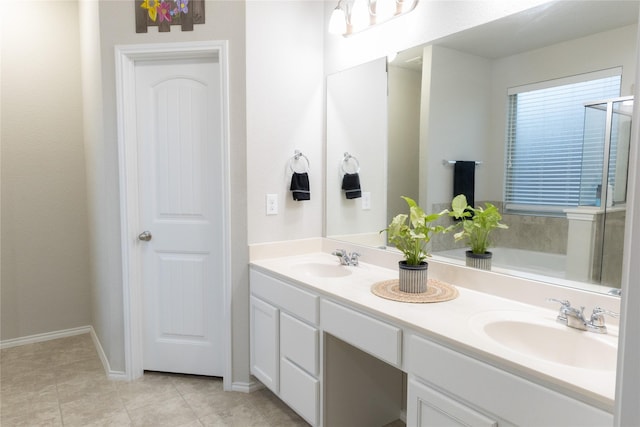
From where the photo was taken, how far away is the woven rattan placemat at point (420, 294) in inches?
66.4

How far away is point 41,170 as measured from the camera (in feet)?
10.5

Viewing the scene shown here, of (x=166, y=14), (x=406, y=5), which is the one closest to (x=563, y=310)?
(x=406, y=5)

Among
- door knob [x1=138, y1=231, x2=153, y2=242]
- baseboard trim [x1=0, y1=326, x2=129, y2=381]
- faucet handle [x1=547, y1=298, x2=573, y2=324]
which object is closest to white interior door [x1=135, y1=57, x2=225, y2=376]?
door knob [x1=138, y1=231, x2=153, y2=242]

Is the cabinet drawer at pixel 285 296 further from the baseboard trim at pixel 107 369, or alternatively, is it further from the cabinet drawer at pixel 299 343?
the baseboard trim at pixel 107 369

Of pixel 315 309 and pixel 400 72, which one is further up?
pixel 400 72

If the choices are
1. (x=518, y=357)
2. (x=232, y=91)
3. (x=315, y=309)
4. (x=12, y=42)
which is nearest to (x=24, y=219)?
(x=12, y=42)

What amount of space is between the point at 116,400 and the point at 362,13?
2.61 meters

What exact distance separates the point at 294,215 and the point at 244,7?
124 centimetres

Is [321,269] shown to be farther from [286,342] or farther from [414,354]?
[414,354]

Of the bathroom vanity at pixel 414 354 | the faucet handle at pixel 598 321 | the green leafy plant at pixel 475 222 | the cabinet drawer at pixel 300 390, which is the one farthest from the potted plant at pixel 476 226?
the cabinet drawer at pixel 300 390

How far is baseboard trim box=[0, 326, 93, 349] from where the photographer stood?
3197 mm

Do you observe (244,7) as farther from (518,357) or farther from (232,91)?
(518,357)

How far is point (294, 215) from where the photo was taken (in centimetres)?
265

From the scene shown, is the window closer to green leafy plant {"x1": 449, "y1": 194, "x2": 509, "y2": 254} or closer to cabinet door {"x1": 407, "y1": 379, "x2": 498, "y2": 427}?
green leafy plant {"x1": 449, "y1": 194, "x2": 509, "y2": 254}
